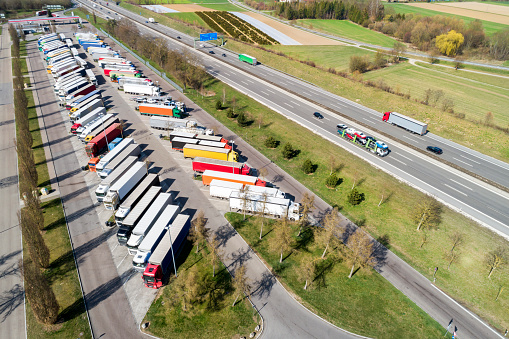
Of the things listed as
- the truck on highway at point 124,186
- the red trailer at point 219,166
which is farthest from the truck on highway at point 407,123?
the truck on highway at point 124,186

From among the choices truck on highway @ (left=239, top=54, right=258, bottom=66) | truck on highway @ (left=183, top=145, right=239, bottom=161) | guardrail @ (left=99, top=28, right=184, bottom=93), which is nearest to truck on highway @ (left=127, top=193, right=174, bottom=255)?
truck on highway @ (left=183, top=145, right=239, bottom=161)

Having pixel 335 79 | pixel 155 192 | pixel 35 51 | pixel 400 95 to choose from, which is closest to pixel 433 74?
pixel 400 95

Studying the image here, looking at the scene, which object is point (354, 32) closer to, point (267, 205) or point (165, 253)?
point (267, 205)

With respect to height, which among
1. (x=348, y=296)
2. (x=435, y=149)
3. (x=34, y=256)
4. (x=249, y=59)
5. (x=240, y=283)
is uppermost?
(x=249, y=59)

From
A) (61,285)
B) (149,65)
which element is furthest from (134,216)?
(149,65)

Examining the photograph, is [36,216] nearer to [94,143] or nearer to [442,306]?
[94,143]

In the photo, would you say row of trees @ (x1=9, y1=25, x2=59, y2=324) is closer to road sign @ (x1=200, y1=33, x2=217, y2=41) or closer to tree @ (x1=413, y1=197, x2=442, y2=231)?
tree @ (x1=413, y1=197, x2=442, y2=231)
